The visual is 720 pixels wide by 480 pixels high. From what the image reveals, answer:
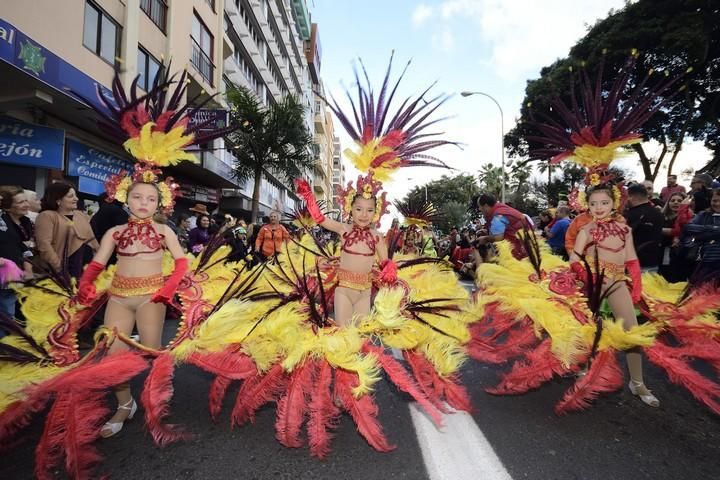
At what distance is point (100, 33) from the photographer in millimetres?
11469

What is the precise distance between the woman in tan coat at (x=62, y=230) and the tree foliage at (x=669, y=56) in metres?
14.4

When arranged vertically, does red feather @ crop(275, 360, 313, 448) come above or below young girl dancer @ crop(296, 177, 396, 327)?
below

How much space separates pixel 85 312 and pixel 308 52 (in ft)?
188

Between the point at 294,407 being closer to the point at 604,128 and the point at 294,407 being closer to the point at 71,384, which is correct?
the point at 71,384

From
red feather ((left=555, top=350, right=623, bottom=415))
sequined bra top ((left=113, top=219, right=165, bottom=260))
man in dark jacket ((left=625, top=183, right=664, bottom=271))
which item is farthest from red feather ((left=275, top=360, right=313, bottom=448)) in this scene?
man in dark jacket ((left=625, top=183, right=664, bottom=271))

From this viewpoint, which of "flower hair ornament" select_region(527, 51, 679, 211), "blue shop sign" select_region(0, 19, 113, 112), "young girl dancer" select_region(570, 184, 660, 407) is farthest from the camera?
"blue shop sign" select_region(0, 19, 113, 112)

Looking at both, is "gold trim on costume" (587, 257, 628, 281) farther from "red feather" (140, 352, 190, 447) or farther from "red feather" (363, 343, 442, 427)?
"red feather" (140, 352, 190, 447)

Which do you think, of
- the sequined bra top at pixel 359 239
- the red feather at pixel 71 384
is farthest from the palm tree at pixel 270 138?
the red feather at pixel 71 384

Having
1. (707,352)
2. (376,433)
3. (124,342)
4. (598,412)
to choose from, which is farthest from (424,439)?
(124,342)

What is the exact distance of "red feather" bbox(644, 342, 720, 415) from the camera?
2.40m

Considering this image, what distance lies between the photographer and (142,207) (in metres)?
2.99

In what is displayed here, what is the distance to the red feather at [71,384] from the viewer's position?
6.69ft

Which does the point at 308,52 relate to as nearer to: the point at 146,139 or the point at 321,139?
the point at 321,139

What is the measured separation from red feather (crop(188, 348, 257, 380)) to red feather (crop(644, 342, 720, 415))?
2.47 meters
